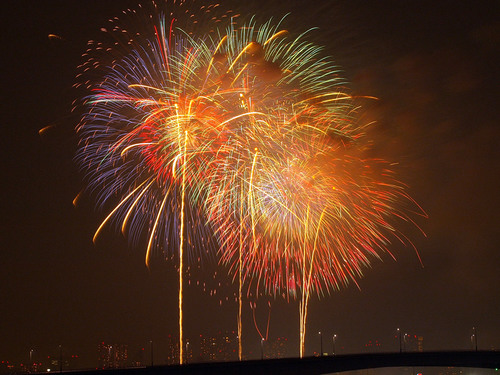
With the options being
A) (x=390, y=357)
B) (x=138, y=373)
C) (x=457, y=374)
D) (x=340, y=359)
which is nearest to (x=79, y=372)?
(x=138, y=373)

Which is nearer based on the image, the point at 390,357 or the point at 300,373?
the point at 300,373

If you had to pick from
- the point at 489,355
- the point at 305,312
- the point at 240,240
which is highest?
the point at 240,240

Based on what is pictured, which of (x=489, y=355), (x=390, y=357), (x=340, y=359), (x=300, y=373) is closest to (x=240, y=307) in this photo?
(x=300, y=373)

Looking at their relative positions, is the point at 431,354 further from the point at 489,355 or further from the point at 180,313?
the point at 180,313

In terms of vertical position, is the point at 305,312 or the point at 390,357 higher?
the point at 305,312

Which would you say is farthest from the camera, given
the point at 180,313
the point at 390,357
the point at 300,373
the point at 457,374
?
the point at 457,374

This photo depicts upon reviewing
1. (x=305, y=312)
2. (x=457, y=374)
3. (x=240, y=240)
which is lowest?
(x=457, y=374)

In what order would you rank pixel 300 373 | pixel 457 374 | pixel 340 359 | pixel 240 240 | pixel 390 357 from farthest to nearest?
pixel 457 374, pixel 390 357, pixel 340 359, pixel 300 373, pixel 240 240

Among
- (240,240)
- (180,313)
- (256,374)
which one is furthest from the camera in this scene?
(256,374)

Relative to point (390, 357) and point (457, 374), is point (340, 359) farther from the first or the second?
point (457, 374)
